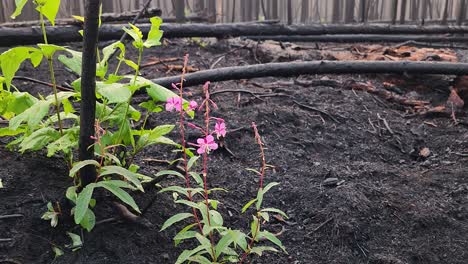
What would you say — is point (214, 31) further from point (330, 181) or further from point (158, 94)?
point (158, 94)

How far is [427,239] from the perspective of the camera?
→ 2275 mm

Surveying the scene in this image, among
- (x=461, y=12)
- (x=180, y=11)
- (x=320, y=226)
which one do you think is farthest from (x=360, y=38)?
(x=320, y=226)

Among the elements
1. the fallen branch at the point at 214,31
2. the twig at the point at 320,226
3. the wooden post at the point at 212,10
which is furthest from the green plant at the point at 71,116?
the wooden post at the point at 212,10

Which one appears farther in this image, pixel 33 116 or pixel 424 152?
pixel 424 152

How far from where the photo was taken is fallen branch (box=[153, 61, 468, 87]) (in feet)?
10.7

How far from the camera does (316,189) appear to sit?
8.60ft

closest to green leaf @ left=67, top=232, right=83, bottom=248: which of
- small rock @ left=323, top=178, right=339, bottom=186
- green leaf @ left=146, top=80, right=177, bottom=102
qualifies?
green leaf @ left=146, top=80, right=177, bottom=102

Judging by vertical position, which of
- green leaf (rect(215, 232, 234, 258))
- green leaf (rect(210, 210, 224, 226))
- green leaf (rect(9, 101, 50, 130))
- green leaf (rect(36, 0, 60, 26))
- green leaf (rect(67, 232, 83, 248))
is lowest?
green leaf (rect(67, 232, 83, 248))

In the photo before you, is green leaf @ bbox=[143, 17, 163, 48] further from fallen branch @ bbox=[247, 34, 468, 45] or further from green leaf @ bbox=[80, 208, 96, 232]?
fallen branch @ bbox=[247, 34, 468, 45]

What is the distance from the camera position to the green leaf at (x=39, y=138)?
196cm

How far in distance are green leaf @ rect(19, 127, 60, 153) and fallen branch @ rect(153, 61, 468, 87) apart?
1.10m

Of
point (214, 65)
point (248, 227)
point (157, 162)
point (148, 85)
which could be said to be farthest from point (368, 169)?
point (214, 65)

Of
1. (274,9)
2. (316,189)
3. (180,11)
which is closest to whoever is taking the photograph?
(316,189)

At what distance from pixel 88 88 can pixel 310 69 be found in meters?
2.08
